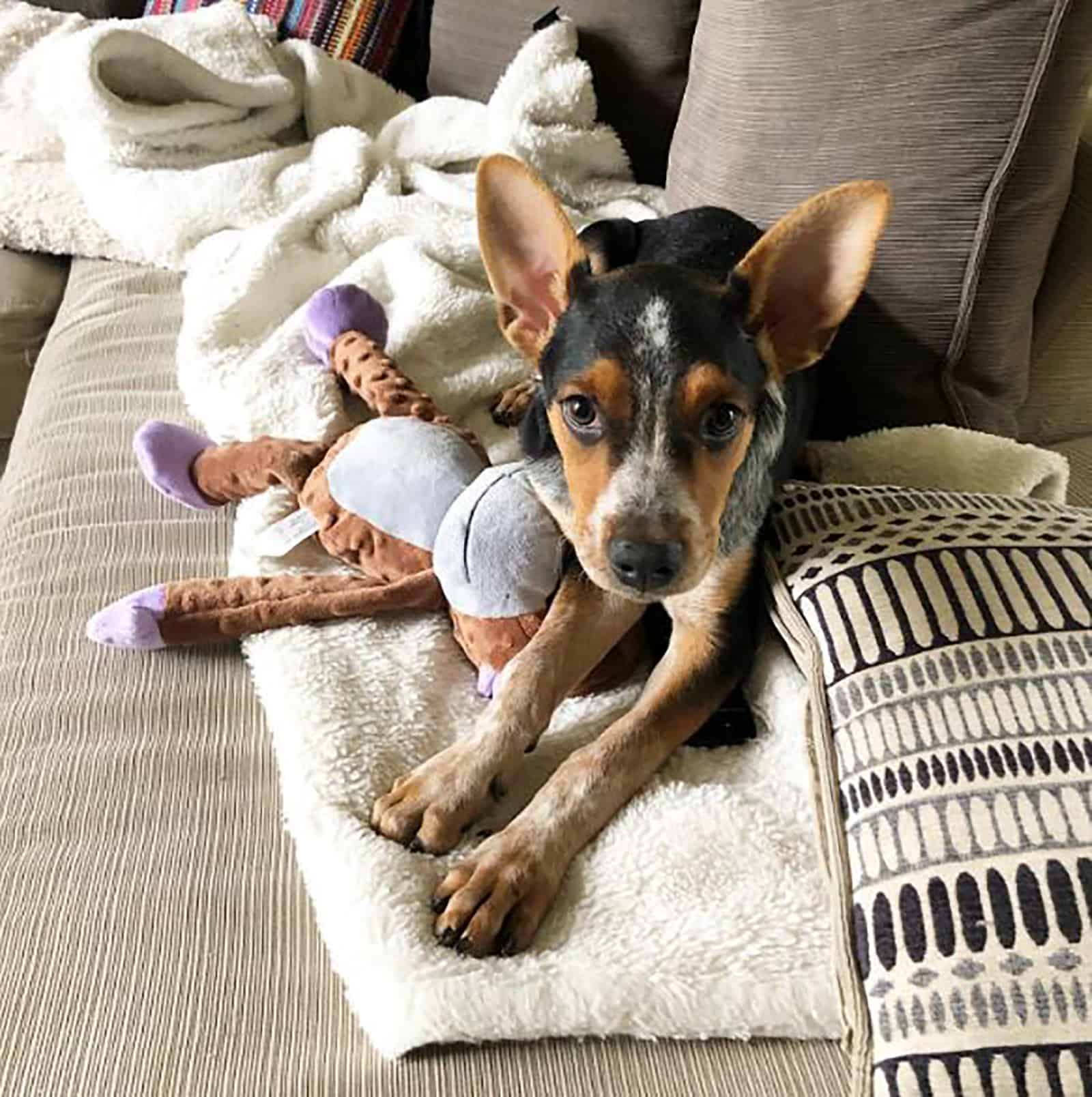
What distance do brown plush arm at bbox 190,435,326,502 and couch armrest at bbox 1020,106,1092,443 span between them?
3.39 feet

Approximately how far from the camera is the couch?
104 centimetres

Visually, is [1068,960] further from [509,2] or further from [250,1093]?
[509,2]

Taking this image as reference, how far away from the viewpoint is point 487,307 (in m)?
2.02

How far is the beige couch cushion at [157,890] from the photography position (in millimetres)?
1032

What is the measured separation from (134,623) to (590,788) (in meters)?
0.60

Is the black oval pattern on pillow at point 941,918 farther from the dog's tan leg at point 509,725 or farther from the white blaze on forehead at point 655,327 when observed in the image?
the white blaze on forehead at point 655,327

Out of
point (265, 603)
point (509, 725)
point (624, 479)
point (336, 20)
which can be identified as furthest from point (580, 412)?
point (336, 20)

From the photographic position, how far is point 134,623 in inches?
57.4

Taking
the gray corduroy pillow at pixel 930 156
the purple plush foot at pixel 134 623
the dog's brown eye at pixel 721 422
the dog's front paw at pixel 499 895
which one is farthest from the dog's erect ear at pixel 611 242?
the dog's front paw at pixel 499 895

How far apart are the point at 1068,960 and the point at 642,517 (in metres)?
0.55

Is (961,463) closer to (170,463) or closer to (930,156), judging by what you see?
(930,156)

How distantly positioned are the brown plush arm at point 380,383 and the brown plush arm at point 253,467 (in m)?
0.11

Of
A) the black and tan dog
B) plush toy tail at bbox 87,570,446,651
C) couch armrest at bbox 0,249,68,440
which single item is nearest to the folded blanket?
the black and tan dog

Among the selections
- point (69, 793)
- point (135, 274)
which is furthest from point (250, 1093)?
point (135, 274)
